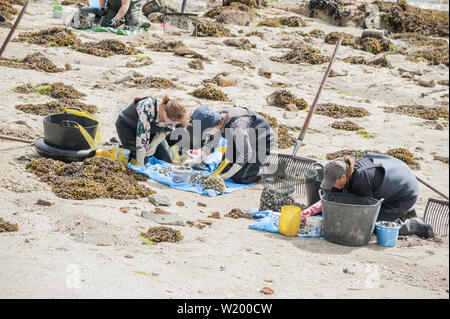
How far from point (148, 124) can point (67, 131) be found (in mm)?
952

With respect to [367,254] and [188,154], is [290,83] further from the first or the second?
[367,254]

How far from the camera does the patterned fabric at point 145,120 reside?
7.04m

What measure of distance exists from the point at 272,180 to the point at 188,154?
69.1 inches

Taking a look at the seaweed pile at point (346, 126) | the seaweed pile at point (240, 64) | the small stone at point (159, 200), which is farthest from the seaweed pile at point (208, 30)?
the small stone at point (159, 200)

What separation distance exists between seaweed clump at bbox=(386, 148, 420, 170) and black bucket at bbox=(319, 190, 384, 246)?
3085 millimetres

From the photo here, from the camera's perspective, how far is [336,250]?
528 cm

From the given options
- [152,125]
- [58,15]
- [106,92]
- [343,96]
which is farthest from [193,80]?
[58,15]

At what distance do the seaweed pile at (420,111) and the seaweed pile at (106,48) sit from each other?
556 cm

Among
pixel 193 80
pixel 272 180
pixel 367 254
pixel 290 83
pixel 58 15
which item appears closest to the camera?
pixel 367 254

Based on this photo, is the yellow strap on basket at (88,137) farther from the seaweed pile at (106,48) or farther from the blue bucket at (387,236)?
the seaweed pile at (106,48)

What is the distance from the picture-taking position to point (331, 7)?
21.8m

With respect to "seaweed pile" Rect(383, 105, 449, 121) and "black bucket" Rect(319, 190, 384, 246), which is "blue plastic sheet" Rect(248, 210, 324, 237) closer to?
"black bucket" Rect(319, 190, 384, 246)

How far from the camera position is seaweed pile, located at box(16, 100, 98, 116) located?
8655 mm

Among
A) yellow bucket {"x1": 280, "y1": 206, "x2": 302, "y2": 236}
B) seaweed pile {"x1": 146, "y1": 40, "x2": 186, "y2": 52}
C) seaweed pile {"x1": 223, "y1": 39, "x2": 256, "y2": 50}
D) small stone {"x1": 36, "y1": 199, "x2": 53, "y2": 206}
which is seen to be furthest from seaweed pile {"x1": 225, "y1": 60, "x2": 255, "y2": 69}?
small stone {"x1": 36, "y1": 199, "x2": 53, "y2": 206}
